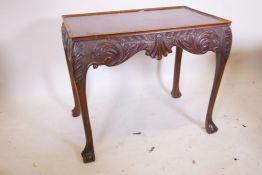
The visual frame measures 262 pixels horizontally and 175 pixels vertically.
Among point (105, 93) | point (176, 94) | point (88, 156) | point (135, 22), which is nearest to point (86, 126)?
point (88, 156)

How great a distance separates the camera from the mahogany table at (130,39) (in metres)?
0.88

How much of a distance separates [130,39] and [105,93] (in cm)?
78

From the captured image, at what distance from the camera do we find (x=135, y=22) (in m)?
1.05

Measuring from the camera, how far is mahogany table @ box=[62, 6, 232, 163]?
0.88 meters

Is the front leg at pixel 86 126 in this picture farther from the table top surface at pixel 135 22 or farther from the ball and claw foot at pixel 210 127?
the ball and claw foot at pixel 210 127

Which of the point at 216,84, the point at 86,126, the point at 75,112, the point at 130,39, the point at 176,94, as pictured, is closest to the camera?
the point at 130,39

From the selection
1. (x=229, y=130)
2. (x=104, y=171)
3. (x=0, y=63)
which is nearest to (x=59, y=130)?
(x=104, y=171)

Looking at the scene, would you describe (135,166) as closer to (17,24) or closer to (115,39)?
(115,39)

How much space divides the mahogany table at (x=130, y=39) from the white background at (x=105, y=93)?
23 centimetres

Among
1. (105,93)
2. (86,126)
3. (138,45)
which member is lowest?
(105,93)

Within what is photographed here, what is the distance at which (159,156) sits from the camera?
1.11m

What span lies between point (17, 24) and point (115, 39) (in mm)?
750

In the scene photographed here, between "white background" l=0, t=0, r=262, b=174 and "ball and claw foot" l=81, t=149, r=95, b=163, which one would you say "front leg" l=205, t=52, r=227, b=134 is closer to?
"white background" l=0, t=0, r=262, b=174

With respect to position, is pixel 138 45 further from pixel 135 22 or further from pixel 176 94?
pixel 176 94
